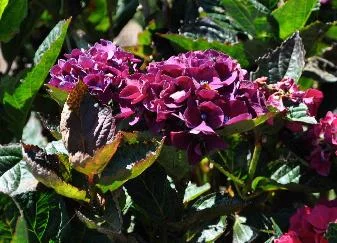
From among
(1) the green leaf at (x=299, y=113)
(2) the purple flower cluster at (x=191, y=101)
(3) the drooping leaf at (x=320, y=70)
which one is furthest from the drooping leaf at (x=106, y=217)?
(3) the drooping leaf at (x=320, y=70)

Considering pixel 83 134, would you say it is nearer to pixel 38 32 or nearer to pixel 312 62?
pixel 312 62

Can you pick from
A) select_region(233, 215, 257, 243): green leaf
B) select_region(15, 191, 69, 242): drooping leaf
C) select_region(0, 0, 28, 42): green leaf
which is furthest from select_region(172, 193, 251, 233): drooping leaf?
select_region(0, 0, 28, 42): green leaf

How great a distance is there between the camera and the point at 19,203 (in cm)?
119

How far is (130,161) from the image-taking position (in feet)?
3.68

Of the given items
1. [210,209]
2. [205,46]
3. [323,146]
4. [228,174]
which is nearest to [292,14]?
[205,46]

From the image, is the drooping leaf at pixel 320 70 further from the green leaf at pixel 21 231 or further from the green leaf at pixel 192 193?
the green leaf at pixel 21 231

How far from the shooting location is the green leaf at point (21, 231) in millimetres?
1026

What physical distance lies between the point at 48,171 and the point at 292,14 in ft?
2.43

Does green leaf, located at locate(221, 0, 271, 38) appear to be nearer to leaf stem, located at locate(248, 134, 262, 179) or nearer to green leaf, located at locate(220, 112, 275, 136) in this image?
leaf stem, located at locate(248, 134, 262, 179)

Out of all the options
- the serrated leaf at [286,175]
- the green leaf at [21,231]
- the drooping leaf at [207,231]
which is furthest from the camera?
the serrated leaf at [286,175]

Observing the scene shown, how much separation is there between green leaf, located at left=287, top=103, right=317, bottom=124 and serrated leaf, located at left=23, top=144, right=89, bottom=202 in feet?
1.37

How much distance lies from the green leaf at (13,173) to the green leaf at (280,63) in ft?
1.69

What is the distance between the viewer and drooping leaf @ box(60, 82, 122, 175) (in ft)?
3.63

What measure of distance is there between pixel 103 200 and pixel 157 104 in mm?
193
